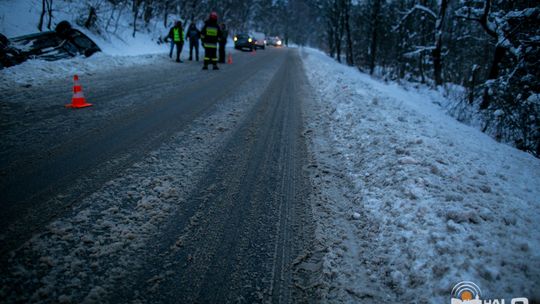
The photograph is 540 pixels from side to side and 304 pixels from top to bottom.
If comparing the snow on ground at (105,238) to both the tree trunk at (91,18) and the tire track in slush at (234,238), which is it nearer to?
the tire track in slush at (234,238)

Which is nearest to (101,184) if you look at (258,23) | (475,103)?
(475,103)

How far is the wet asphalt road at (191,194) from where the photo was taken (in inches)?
82.4

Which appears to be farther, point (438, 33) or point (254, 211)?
point (438, 33)

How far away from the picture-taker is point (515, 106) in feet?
23.2

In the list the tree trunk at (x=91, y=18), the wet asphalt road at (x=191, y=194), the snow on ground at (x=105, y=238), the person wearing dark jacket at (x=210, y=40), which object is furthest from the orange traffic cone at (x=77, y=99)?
the tree trunk at (x=91, y=18)

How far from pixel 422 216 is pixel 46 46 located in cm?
1265

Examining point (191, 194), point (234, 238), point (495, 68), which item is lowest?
point (234, 238)

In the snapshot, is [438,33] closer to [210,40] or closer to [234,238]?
[210,40]

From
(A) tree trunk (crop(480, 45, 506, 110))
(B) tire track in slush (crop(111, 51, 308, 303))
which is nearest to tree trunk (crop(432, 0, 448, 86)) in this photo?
(A) tree trunk (crop(480, 45, 506, 110))

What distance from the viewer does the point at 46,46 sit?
9.84 metres

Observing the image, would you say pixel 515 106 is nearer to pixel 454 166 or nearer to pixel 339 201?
pixel 454 166

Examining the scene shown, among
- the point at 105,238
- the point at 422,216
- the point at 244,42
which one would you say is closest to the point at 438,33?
→ the point at 422,216

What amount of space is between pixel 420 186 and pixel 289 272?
188 centimetres

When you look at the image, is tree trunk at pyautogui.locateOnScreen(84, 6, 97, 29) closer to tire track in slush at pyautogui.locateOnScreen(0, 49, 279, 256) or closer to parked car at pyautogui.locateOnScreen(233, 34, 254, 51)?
tire track in slush at pyautogui.locateOnScreen(0, 49, 279, 256)
